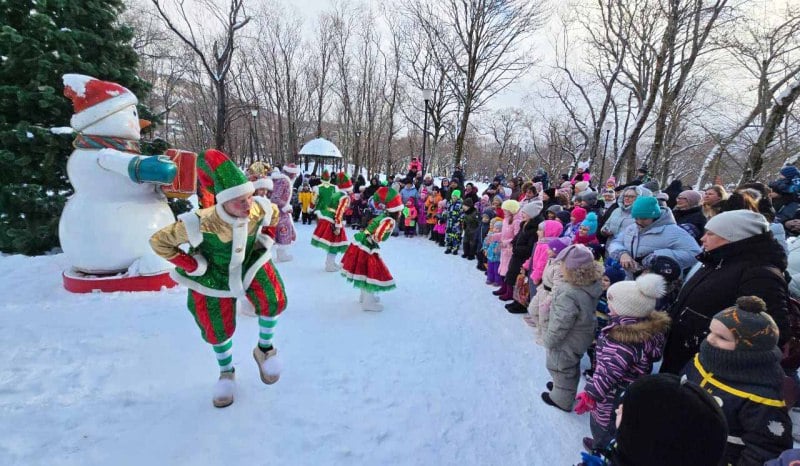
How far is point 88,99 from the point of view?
4172 mm

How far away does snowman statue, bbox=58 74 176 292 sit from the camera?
415cm

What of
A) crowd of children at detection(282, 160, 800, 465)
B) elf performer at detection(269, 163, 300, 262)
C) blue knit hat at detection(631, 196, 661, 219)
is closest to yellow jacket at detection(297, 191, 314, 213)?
elf performer at detection(269, 163, 300, 262)

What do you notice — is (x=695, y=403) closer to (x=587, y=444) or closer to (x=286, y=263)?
(x=587, y=444)

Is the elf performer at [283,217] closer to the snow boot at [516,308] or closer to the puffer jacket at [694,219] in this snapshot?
the snow boot at [516,308]

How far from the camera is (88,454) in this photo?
2275mm

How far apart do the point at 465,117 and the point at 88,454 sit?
48.0 ft

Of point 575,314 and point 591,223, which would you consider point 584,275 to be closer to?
point 575,314

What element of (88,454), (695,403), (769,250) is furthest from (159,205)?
(769,250)

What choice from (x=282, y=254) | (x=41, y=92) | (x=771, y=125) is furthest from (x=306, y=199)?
(x=771, y=125)

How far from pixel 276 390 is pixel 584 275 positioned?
9.30 feet

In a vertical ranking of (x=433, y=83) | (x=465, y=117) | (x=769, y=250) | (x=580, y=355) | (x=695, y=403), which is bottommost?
(x=580, y=355)

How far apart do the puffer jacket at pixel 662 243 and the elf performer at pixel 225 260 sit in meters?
3.56

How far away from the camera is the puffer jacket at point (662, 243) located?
3492 mm

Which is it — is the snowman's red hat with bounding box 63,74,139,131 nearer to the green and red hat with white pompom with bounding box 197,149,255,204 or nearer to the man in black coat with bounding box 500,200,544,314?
the green and red hat with white pompom with bounding box 197,149,255,204
